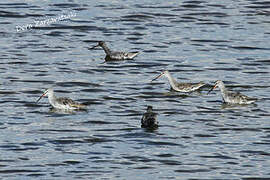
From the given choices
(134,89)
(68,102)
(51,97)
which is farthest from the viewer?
(134,89)

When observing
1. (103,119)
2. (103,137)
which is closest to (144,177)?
(103,137)

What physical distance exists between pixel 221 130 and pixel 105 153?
3.70 metres

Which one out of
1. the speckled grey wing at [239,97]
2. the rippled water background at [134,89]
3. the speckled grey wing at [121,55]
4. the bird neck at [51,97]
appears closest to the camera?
→ the rippled water background at [134,89]

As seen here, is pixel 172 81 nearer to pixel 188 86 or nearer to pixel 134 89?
pixel 188 86

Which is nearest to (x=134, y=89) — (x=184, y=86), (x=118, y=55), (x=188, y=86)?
(x=184, y=86)

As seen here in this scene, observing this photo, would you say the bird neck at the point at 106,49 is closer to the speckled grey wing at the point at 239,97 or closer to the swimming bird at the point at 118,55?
the swimming bird at the point at 118,55

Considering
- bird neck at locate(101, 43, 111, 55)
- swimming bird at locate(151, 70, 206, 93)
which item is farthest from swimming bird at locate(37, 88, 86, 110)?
bird neck at locate(101, 43, 111, 55)

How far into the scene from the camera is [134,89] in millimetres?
29828

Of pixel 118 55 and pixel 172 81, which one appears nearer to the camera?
pixel 172 81

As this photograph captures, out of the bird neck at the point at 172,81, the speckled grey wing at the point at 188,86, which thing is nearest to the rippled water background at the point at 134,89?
the speckled grey wing at the point at 188,86

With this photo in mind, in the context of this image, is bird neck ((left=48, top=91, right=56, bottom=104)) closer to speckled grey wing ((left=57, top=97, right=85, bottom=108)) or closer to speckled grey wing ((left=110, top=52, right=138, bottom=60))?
speckled grey wing ((left=57, top=97, right=85, bottom=108))

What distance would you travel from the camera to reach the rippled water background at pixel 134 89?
21172mm

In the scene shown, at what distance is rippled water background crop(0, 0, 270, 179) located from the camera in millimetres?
21172

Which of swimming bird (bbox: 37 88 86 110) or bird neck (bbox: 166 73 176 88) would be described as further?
bird neck (bbox: 166 73 176 88)
